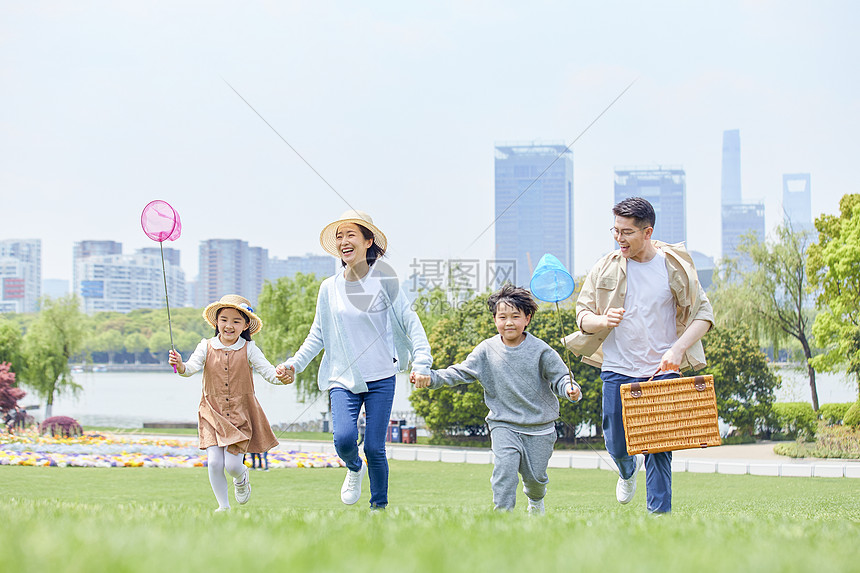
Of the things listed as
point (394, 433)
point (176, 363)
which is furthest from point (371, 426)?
point (394, 433)

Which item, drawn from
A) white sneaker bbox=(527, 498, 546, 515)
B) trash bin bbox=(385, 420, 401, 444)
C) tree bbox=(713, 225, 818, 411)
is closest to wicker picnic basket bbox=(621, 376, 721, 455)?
white sneaker bbox=(527, 498, 546, 515)

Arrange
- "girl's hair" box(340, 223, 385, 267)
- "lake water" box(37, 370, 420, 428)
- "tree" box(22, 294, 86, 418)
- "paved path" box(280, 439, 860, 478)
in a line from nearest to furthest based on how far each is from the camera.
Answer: "girl's hair" box(340, 223, 385, 267), "paved path" box(280, 439, 860, 478), "tree" box(22, 294, 86, 418), "lake water" box(37, 370, 420, 428)

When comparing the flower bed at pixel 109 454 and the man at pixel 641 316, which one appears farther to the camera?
the flower bed at pixel 109 454

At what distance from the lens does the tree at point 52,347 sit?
3525 centimetres

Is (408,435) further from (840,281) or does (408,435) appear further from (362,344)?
(362,344)

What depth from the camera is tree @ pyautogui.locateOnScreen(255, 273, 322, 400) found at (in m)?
36.5

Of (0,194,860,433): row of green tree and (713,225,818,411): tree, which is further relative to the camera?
(713,225,818,411): tree

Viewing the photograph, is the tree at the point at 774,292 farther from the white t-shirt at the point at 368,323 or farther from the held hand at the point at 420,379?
the held hand at the point at 420,379

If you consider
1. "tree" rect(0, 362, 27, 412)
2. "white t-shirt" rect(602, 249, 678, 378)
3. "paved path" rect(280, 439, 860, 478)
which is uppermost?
"white t-shirt" rect(602, 249, 678, 378)

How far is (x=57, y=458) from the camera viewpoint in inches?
734

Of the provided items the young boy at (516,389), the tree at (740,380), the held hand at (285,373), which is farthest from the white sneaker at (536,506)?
the tree at (740,380)

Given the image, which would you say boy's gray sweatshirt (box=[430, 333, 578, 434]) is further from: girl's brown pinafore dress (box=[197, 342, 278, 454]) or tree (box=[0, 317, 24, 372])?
tree (box=[0, 317, 24, 372])

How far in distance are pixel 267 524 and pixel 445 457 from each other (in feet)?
64.8

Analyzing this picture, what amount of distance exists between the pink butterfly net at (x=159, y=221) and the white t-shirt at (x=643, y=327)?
413 cm
